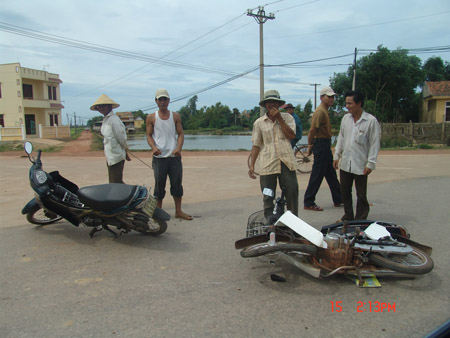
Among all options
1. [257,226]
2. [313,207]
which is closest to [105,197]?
[257,226]

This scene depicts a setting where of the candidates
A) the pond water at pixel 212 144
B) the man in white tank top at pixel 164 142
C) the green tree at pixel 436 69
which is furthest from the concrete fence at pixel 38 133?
the green tree at pixel 436 69

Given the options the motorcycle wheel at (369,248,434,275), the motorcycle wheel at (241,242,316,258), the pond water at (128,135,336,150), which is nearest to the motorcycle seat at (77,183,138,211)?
the motorcycle wheel at (241,242,316,258)

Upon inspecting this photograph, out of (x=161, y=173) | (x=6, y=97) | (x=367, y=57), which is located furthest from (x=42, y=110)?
(x=161, y=173)

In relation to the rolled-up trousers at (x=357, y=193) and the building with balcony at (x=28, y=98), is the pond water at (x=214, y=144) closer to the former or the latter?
the building with balcony at (x=28, y=98)

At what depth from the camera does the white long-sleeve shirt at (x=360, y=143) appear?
4398 mm

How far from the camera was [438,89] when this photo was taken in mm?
32594

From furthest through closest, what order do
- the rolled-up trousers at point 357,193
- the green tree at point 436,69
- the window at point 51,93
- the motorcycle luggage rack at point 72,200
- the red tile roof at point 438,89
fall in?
the green tree at point 436,69, the window at point 51,93, the red tile roof at point 438,89, the rolled-up trousers at point 357,193, the motorcycle luggage rack at point 72,200

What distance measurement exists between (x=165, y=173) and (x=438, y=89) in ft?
115

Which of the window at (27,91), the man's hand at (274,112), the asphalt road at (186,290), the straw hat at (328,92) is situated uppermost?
the window at (27,91)

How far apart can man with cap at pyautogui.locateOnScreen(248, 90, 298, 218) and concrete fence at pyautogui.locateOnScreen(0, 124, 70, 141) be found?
28.6m

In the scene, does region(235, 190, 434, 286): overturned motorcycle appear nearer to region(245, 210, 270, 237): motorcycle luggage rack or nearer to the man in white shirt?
region(245, 210, 270, 237): motorcycle luggage rack

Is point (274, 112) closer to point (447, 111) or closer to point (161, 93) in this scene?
point (161, 93)

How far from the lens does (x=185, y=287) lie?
3.15m

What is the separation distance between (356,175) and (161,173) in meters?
2.71
